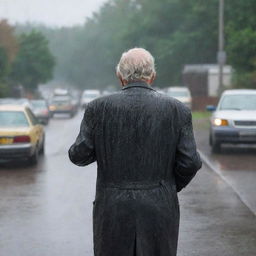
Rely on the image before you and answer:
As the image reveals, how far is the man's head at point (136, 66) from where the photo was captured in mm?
4434

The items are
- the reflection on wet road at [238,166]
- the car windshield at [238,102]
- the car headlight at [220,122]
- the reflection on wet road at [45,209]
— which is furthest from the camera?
the car windshield at [238,102]

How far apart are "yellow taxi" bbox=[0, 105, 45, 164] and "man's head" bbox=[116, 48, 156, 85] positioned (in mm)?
12463

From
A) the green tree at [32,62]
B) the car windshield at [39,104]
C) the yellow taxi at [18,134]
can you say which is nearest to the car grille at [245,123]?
the yellow taxi at [18,134]

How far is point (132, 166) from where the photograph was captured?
4375 mm

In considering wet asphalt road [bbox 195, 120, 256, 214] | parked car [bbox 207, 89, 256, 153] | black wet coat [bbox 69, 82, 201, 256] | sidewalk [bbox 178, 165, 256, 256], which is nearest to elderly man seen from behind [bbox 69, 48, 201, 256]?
black wet coat [bbox 69, 82, 201, 256]

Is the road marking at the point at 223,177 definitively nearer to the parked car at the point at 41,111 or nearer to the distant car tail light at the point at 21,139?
the distant car tail light at the point at 21,139

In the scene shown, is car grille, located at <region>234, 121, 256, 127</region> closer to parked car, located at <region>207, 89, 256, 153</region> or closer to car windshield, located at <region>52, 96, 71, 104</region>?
parked car, located at <region>207, 89, 256, 153</region>

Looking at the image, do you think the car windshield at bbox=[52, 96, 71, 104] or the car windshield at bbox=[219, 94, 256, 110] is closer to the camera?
the car windshield at bbox=[219, 94, 256, 110]

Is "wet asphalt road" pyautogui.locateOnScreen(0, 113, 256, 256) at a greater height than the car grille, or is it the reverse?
"wet asphalt road" pyautogui.locateOnScreen(0, 113, 256, 256)

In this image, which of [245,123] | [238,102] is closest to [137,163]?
[245,123]

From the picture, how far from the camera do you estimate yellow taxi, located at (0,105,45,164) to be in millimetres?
16734

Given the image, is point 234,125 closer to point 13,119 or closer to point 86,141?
point 13,119

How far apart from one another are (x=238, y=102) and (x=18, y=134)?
6.38 m

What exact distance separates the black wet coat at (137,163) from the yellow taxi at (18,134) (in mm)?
12461
